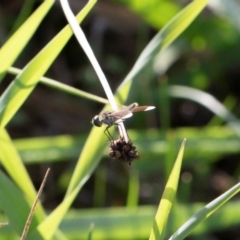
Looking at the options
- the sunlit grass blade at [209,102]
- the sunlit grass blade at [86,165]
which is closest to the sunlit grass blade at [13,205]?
the sunlit grass blade at [86,165]

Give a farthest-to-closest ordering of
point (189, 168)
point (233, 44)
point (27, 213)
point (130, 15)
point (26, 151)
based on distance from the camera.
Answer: point (130, 15)
point (233, 44)
point (189, 168)
point (26, 151)
point (27, 213)

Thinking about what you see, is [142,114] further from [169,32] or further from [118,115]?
[118,115]

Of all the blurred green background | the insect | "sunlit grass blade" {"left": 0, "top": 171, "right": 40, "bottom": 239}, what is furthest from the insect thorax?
the blurred green background

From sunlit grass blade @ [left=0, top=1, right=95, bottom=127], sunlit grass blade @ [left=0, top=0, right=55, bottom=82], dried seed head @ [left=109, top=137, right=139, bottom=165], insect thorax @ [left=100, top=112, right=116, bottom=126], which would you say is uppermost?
sunlit grass blade @ [left=0, top=0, right=55, bottom=82]

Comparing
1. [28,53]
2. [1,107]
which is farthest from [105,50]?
[1,107]

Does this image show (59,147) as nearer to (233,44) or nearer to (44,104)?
(44,104)

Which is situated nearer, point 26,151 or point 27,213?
point 27,213

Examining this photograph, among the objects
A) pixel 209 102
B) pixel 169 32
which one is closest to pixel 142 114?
pixel 209 102

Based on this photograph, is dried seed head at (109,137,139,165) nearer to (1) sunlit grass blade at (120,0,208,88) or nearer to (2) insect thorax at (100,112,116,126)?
(2) insect thorax at (100,112,116,126)
